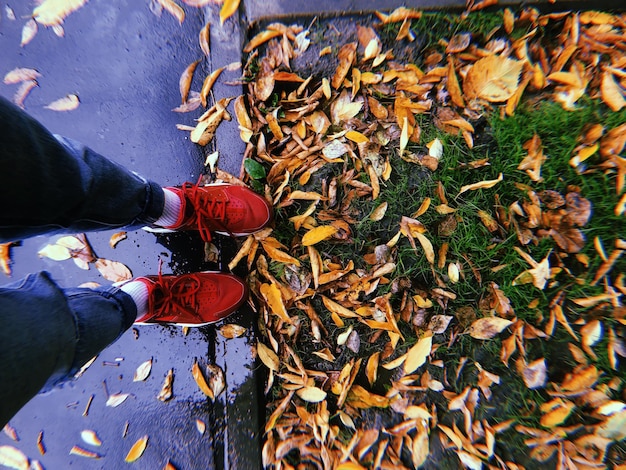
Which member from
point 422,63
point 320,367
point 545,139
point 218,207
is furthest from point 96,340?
point 545,139

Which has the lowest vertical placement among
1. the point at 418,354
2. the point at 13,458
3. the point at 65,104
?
the point at 13,458

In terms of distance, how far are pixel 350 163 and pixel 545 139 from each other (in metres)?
0.91

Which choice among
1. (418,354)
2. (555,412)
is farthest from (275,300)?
(555,412)

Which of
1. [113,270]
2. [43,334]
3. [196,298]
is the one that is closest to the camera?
[43,334]

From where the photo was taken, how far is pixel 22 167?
933 millimetres

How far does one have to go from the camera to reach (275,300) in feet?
5.42

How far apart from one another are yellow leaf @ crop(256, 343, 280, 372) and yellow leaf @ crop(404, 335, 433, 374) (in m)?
0.61

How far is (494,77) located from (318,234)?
1.11 meters

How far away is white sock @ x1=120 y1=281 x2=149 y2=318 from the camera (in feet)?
4.88

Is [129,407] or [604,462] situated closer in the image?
[604,462]

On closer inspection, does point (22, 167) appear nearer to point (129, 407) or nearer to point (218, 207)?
point (218, 207)

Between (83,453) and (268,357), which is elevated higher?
(268,357)

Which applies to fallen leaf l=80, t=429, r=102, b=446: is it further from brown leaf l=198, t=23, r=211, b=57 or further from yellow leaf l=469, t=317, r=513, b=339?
brown leaf l=198, t=23, r=211, b=57

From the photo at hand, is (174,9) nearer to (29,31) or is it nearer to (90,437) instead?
(29,31)
